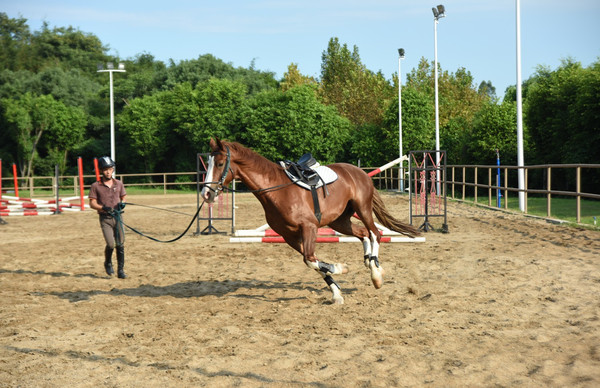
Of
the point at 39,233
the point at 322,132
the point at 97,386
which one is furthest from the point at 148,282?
the point at 322,132

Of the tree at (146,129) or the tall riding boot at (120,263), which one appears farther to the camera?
the tree at (146,129)

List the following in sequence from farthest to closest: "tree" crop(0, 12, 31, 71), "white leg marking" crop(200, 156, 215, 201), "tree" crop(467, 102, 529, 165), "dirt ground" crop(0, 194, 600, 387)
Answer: "tree" crop(0, 12, 31, 71) → "tree" crop(467, 102, 529, 165) → "white leg marking" crop(200, 156, 215, 201) → "dirt ground" crop(0, 194, 600, 387)

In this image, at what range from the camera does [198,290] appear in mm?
7891

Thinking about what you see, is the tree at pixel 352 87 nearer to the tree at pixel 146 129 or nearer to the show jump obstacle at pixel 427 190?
the tree at pixel 146 129

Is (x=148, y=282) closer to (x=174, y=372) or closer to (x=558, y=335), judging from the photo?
(x=174, y=372)

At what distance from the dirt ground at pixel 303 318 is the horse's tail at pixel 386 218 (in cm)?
66

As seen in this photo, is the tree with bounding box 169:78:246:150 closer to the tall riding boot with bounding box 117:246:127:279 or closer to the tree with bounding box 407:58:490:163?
the tree with bounding box 407:58:490:163

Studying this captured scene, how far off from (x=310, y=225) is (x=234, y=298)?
4.82ft

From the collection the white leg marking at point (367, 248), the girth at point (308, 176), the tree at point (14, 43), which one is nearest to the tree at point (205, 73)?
the tree at point (14, 43)

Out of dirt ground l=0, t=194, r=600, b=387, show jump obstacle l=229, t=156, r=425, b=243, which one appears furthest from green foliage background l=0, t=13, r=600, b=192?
dirt ground l=0, t=194, r=600, b=387

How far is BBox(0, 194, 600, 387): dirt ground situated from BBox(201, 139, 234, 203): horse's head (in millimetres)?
1452

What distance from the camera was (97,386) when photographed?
423 centimetres

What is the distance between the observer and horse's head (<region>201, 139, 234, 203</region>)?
6363 mm

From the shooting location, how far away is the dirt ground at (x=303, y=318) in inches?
175
